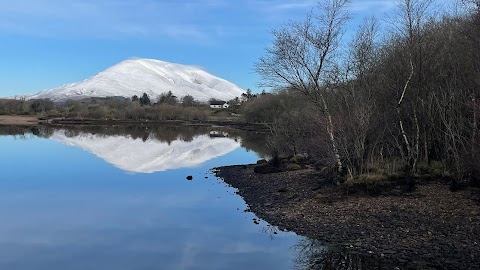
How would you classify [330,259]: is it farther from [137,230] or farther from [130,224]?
[130,224]

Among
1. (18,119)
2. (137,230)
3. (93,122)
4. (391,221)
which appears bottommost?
(137,230)

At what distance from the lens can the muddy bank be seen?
1104 cm

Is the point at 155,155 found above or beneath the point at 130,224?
above

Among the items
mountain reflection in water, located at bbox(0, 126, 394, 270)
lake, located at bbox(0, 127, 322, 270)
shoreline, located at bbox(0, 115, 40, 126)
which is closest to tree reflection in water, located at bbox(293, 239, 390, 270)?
mountain reflection in water, located at bbox(0, 126, 394, 270)

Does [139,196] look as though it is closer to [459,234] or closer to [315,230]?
[315,230]

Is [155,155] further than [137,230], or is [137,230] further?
[155,155]

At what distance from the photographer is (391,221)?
13680mm

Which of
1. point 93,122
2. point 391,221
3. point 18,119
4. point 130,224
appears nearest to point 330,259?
point 391,221

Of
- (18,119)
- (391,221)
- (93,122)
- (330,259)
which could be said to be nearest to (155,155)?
(391,221)

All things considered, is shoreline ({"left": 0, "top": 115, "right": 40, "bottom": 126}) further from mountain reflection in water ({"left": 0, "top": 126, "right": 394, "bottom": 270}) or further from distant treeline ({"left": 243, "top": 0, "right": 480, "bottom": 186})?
distant treeline ({"left": 243, "top": 0, "right": 480, "bottom": 186})

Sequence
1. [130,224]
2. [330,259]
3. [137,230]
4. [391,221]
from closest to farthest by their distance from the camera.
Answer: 1. [330,259]
2. [391,221]
3. [137,230]
4. [130,224]

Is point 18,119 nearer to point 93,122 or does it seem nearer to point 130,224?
point 93,122

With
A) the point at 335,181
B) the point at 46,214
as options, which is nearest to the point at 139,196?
the point at 46,214

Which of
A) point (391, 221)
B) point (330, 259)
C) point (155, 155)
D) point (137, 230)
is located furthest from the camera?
point (155, 155)
